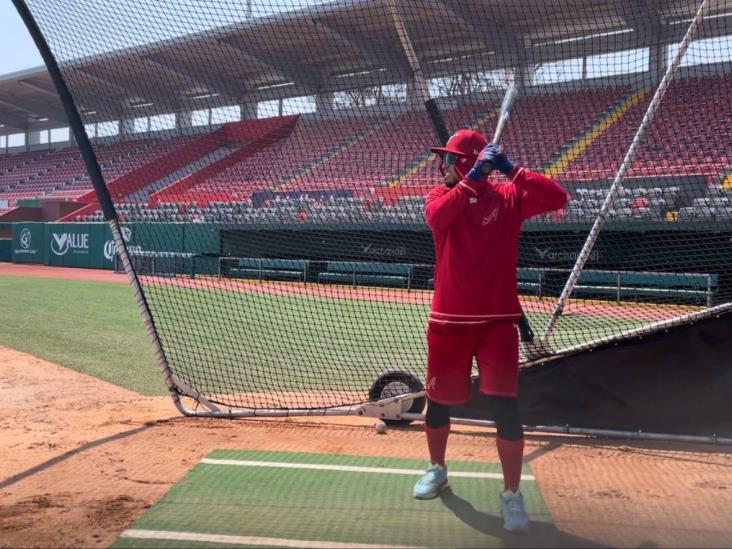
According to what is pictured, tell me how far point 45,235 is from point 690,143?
26.0 metres

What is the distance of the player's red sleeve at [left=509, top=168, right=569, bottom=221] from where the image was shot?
3.26 metres

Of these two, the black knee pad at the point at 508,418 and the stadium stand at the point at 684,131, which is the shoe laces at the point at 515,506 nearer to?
the black knee pad at the point at 508,418

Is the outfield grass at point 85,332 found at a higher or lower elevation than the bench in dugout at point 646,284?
lower

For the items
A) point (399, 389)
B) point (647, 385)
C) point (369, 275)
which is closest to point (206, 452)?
point (399, 389)

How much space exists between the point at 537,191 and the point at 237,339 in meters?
7.01

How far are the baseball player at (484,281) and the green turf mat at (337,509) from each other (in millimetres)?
224

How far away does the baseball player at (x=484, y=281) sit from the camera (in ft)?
10.6

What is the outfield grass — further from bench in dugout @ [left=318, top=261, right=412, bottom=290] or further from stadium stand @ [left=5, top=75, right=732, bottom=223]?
bench in dugout @ [left=318, top=261, right=412, bottom=290]

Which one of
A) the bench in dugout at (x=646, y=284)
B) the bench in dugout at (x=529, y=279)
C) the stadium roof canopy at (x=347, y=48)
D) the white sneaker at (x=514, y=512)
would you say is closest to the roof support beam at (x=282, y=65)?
the stadium roof canopy at (x=347, y=48)

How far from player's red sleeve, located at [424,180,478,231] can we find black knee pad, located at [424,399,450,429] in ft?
2.95

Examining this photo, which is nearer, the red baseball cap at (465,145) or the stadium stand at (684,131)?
the red baseball cap at (465,145)

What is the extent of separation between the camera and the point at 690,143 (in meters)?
6.99

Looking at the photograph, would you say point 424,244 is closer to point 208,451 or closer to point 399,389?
point 399,389

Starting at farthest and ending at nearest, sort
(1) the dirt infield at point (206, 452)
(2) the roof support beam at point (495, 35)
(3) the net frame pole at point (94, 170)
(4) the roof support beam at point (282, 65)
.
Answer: (4) the roof support beam at point (282, 65)
(2) the roof support beam at point (495, 35)
(3) the net frame pole at point (94, 170)
(1) the dirt infield at point (206, 452)
